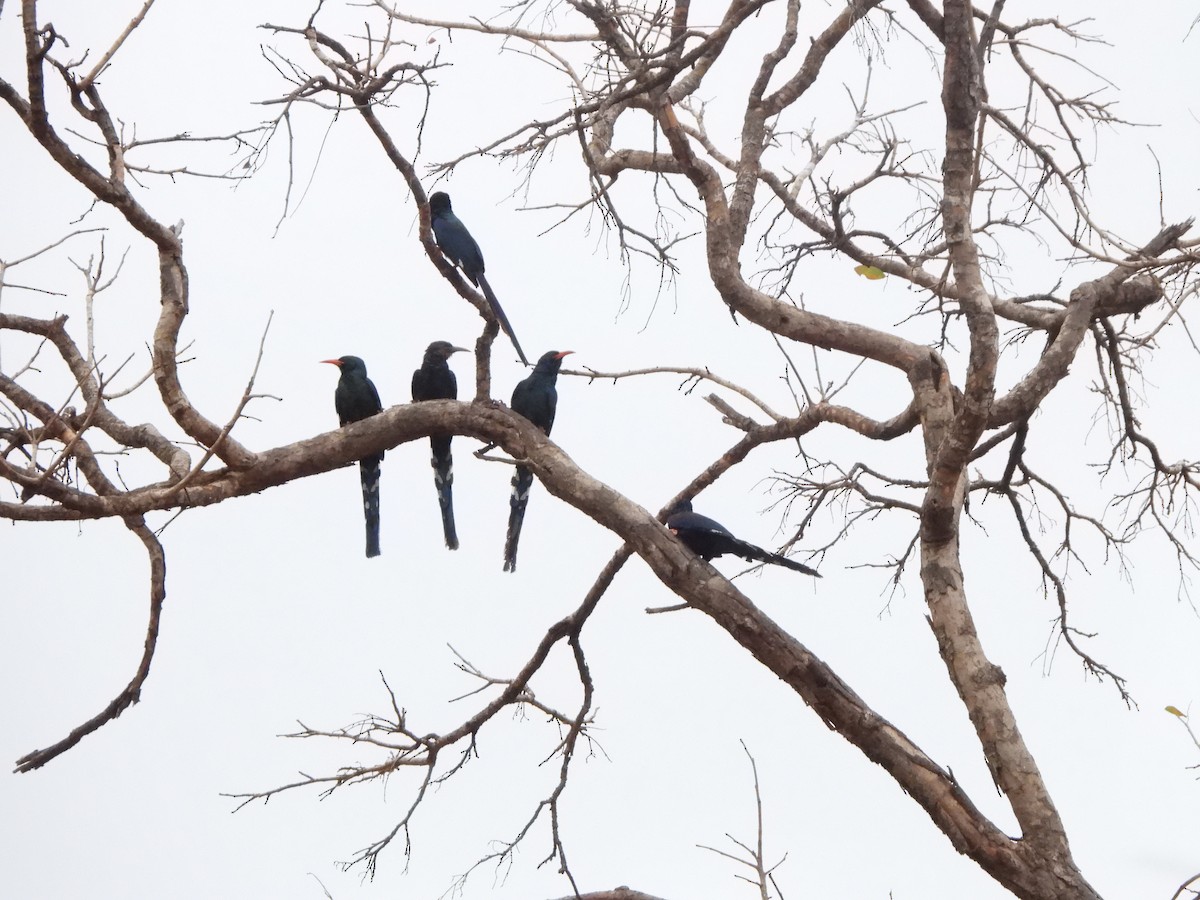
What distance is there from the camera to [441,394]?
442 centimetres

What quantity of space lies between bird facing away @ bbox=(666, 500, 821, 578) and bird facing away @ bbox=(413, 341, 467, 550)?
0.95 meters

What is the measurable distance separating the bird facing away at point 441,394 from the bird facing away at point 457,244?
310 mm

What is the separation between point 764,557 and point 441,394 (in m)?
1.56

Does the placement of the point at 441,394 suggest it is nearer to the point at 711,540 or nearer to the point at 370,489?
the point at 370,489

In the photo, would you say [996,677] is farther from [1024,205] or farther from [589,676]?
[1024,205]

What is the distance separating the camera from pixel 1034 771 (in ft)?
9.23

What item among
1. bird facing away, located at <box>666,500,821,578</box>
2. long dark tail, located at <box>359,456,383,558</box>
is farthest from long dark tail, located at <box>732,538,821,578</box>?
long dark tail, located at <box>359,456,383,558</box>

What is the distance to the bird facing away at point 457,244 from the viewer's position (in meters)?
4.39

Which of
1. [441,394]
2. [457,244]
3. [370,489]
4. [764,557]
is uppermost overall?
[457,244]

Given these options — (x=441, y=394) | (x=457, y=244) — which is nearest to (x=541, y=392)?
(x=441, y=394)

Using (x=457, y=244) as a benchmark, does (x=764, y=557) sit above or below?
below

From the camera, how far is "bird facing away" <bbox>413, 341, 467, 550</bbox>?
4.29 m

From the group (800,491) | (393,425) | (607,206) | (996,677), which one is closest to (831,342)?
(800,491)

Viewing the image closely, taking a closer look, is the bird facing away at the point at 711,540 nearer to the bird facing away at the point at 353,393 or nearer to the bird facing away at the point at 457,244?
the bird facing away at the point at 457,244
